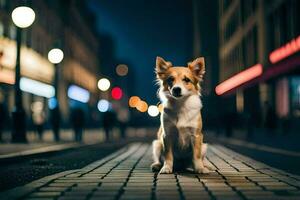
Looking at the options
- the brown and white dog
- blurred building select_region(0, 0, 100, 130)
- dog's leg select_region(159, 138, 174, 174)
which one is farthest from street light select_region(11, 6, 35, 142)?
dog's leg select_region(159, 138, 174, 174)

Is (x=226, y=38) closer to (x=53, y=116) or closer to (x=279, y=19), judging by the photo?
(x=279, y=19)

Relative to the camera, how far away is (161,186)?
24.5ft

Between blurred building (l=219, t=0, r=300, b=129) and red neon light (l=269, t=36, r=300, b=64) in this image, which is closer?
red neon light (l=269, t=36, r=300, b=64)

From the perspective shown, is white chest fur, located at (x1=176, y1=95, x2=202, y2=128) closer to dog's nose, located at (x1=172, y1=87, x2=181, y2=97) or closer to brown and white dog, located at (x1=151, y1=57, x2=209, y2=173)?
brown and white dog, located at (x1=151, y1=57, x2=209, y2=173)

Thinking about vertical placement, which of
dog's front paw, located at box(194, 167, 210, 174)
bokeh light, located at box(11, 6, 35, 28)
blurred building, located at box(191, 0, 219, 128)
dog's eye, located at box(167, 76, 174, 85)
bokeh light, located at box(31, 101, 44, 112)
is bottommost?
dog's front paw, located at box(194, 167, 210, 174)

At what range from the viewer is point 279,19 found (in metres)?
38.4

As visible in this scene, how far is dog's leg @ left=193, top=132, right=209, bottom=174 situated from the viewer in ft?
28.2

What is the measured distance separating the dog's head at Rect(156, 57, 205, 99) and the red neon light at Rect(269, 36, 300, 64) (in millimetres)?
23237

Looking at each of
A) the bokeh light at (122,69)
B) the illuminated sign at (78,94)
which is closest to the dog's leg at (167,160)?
the bokeh light at (122,69)

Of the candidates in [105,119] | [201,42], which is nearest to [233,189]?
[105,119]

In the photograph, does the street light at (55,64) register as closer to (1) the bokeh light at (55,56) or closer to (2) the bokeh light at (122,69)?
(1) the bokeh light at (55,56)

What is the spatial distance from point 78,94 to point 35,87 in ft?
89.0

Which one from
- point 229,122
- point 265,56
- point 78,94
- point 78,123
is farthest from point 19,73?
point 78,94

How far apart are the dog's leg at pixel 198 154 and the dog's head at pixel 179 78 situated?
0.64 m
